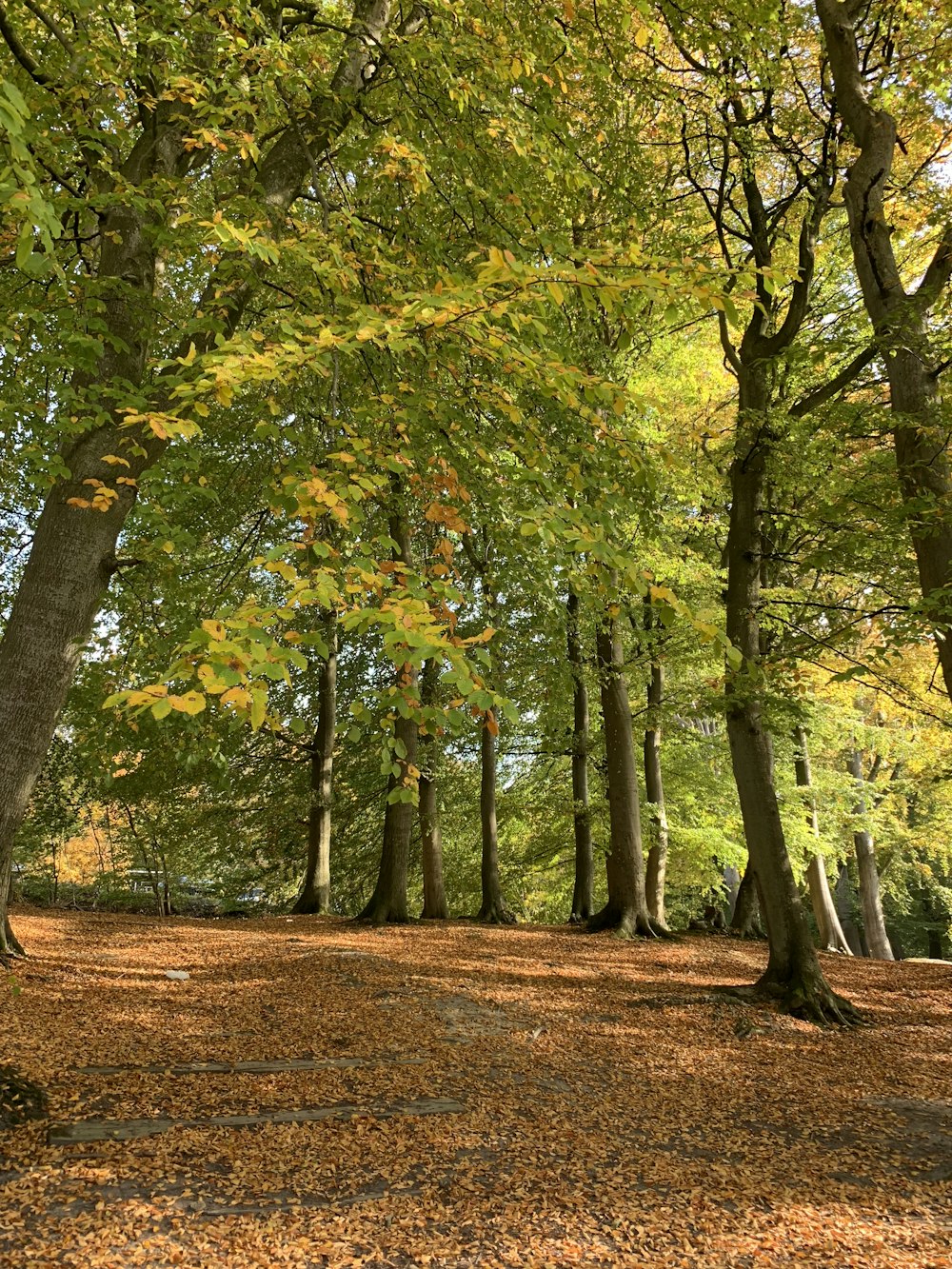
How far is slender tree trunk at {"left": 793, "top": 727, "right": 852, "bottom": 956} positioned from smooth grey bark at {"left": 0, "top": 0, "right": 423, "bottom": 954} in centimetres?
1332

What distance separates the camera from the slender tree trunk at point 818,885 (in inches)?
605

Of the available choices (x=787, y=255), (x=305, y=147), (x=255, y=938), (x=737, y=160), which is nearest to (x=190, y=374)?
(x=305, y=147)

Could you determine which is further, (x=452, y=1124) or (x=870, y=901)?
(x=870, y=901)

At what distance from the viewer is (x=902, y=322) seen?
20.7 ft

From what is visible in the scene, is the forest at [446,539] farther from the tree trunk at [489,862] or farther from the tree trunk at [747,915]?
the tree trunk at [747,915]

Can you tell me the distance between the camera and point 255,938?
10.2 metres

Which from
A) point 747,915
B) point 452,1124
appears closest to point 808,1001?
point 452,1124

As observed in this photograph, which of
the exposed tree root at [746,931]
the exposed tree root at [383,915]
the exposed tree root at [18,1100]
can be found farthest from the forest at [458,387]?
the exposed tree root at [746,931]

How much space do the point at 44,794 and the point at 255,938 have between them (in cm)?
556

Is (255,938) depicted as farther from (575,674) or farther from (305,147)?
(305,147)

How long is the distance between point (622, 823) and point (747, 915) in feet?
15.3

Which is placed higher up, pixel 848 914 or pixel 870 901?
pixel 870 901

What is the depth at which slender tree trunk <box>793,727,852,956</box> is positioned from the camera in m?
15.4

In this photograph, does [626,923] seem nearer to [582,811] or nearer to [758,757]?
[582,811]
